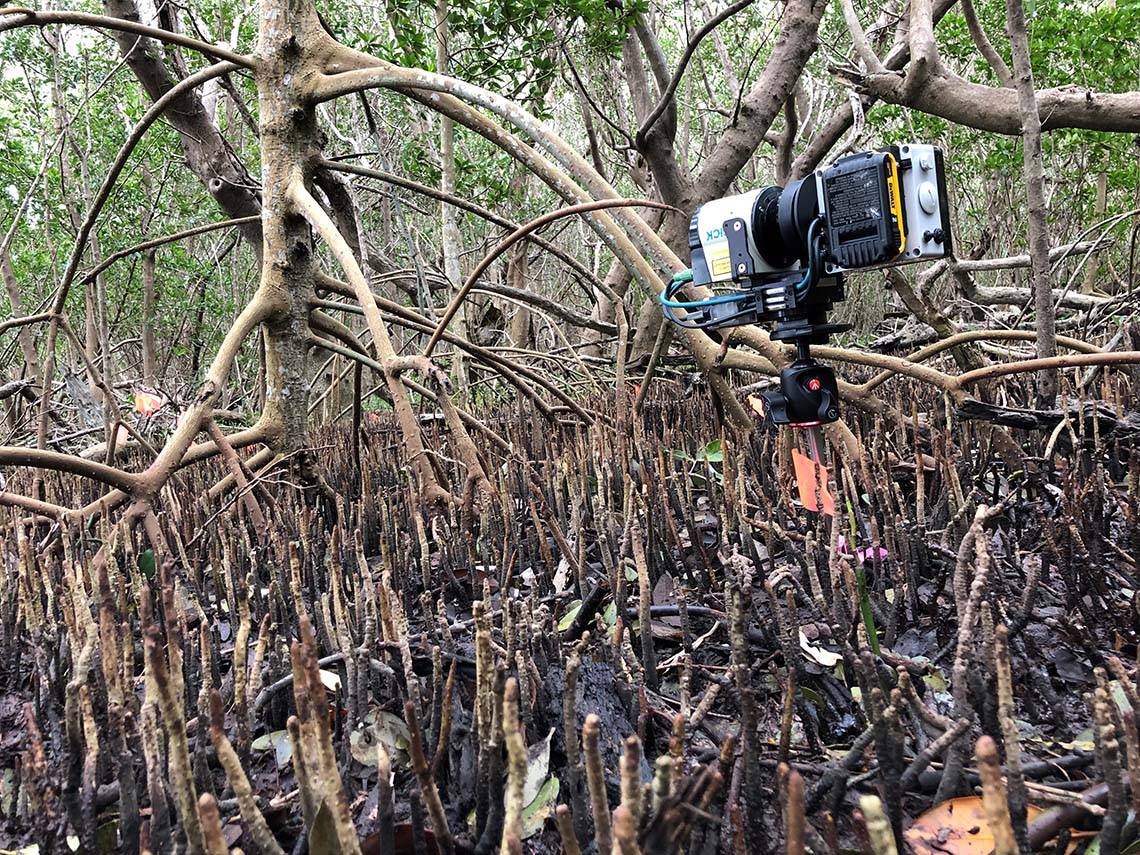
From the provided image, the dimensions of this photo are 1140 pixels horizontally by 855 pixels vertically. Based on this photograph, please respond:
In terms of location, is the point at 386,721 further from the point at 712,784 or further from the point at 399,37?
the point at 399,37

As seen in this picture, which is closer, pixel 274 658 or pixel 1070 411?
pixel 274 658

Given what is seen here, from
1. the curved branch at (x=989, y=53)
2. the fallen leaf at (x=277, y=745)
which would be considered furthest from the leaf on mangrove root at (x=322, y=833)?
the curved branch at (x=989, y=53)

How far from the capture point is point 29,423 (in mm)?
4809

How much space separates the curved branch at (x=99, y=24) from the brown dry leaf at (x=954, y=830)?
258 cm

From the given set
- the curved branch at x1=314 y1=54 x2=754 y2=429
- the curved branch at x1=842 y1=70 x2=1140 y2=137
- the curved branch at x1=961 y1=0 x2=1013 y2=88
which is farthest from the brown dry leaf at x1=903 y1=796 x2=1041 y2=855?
the curved branch at x1=842 y1=70 x2=1140 y2=137

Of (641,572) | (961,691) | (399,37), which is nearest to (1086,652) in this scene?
(961,691)

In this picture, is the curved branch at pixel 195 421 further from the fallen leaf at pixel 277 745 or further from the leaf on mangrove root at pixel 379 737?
the leaf on mangrove root at pixel 379 737

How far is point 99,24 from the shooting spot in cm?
236

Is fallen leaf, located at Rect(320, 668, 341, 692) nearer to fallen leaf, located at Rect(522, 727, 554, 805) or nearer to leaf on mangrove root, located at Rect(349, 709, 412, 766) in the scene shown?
leaf on mangrove root, located at Rect(349, 709, 412, 766)

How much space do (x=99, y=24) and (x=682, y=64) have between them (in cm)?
296

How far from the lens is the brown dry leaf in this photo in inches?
31.1

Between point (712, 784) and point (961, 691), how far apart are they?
37 cm

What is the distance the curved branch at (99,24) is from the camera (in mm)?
2238

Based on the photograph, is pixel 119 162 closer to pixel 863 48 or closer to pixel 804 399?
pixel 804 399
